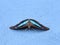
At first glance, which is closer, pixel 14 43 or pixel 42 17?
pixel 14 43

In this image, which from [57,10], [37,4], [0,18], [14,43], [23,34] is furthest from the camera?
[37,4]

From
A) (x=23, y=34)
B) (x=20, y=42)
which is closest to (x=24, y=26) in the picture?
(x=23, y=34)

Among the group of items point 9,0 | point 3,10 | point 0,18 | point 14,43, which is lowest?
point 14,43

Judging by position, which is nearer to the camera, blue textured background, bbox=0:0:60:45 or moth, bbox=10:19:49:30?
blue textured background, bbox=0:0:60:45

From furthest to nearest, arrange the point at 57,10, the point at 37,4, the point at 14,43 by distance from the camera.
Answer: the point at 37,4, the point at 57,10, the point at 14,43

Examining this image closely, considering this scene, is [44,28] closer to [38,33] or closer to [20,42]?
[38,33]

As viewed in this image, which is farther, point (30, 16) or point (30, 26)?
point (30, 16)

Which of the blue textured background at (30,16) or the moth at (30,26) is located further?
the moth at (30,26)

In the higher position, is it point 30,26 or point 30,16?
point 30,16
